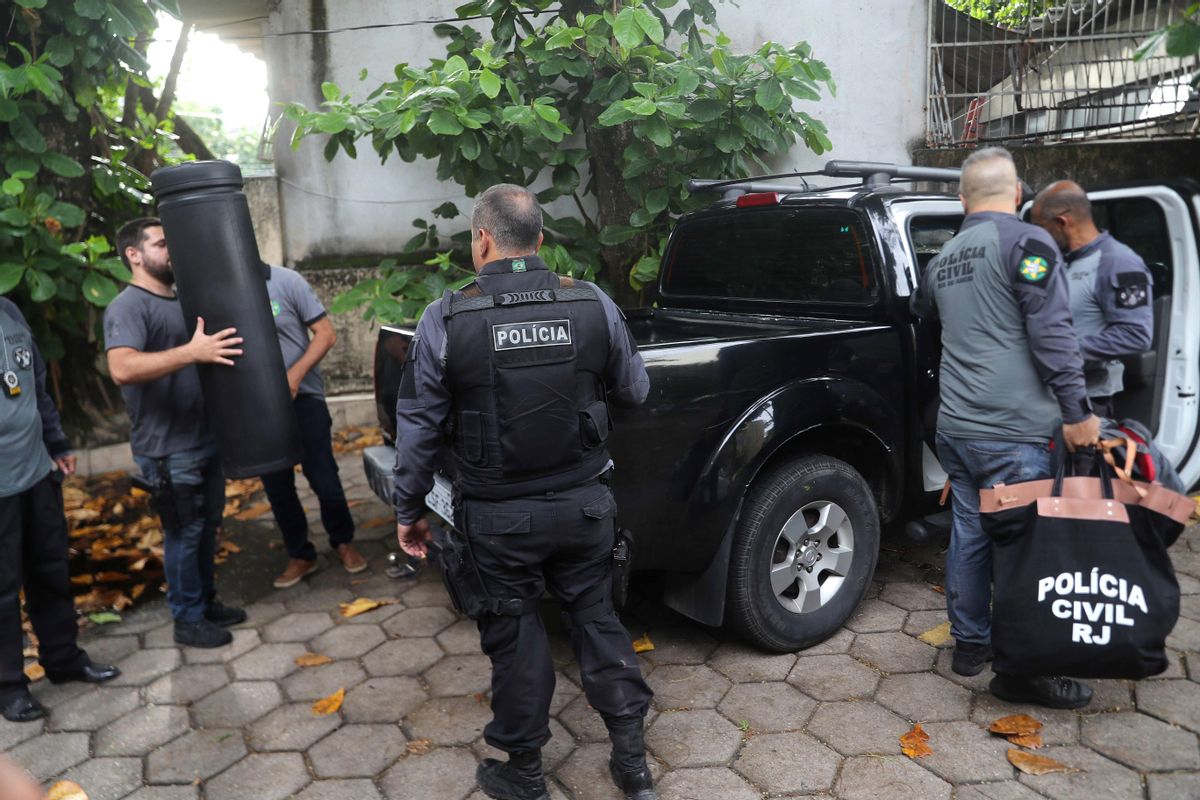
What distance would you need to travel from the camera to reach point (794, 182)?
678cm

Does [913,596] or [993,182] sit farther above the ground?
[993,182]

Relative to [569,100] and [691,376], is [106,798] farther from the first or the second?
[569,100]

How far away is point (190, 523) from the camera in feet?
12.1

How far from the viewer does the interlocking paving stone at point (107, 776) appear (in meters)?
2.80

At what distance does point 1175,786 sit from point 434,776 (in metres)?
2.23

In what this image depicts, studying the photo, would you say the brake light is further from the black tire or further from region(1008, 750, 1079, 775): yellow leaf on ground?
region(1008, 750, 1079, 775): yellow leaf on ground

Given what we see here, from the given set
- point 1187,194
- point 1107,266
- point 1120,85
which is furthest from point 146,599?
point 1120,85

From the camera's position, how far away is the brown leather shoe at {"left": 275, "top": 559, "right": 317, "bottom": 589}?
438 cm

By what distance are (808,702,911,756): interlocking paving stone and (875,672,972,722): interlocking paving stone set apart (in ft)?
0.21

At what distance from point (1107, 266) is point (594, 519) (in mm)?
2186

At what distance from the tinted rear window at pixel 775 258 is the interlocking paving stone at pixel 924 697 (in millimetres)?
1496

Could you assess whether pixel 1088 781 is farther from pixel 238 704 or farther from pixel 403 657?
pixel 238 704

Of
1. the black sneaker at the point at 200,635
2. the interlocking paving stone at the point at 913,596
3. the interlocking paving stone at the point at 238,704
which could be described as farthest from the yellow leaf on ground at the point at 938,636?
the black sneaker at the point at 200,635

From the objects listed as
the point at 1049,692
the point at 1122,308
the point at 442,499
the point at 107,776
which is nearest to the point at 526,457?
the point at 442,499
